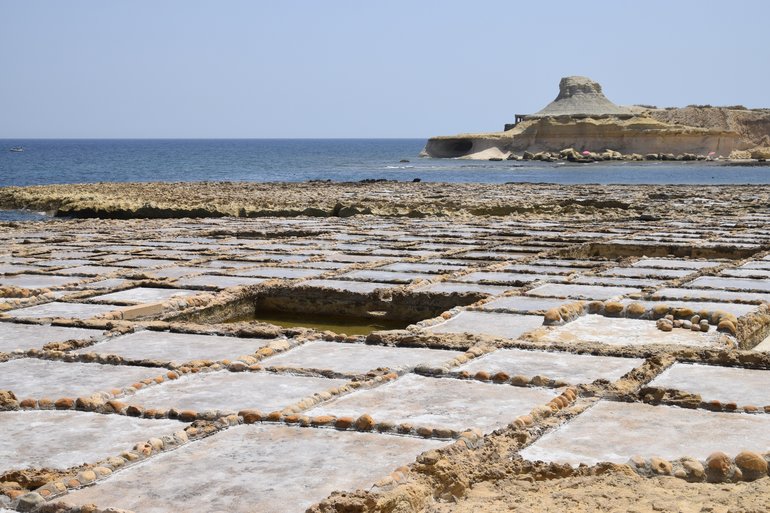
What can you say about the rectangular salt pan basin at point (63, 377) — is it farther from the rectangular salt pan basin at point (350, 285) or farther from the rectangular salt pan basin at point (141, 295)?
the rectangular salt pan basin at point (350, 285)

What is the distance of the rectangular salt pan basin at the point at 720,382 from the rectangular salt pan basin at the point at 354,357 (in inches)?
46.2

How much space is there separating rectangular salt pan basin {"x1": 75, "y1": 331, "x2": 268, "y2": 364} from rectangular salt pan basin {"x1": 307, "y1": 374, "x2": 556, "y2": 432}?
1.25 meters

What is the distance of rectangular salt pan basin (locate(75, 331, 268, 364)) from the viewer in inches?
226

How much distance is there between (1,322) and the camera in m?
6.92

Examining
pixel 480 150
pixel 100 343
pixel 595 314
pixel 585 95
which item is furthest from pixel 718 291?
pixel 585 95

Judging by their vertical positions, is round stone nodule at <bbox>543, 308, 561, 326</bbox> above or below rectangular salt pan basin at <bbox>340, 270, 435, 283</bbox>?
above

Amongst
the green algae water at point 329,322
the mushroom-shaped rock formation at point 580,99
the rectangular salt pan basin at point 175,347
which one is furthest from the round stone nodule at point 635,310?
the mushroom-shaped rock formation at point 580,99

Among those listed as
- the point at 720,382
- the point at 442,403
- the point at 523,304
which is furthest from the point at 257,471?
the point at 523,304

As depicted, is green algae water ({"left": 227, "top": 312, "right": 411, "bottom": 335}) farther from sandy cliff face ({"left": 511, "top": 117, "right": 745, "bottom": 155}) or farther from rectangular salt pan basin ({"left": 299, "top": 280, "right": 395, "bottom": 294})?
sandy cliff face ({"left": 511, "top": 117, "right": 745, "bottom": 155})

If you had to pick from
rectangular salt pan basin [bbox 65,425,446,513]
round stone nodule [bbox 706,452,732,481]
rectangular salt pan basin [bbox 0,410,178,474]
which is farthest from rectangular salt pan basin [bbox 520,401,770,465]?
rectangular salt pan basin [bbox 0,410,178,474]

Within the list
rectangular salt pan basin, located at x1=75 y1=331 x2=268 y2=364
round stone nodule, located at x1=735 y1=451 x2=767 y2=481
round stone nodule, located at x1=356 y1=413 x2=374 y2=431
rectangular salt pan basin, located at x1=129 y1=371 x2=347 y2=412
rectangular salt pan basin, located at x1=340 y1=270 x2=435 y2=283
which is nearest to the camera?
round stone nodule, located at x1=735 y1=451 x2=767 y2=481

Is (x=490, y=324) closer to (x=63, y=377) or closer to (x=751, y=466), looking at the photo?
(x=63, y=377)

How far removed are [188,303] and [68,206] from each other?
61.7 ft

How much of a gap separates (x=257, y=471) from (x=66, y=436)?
96cm
